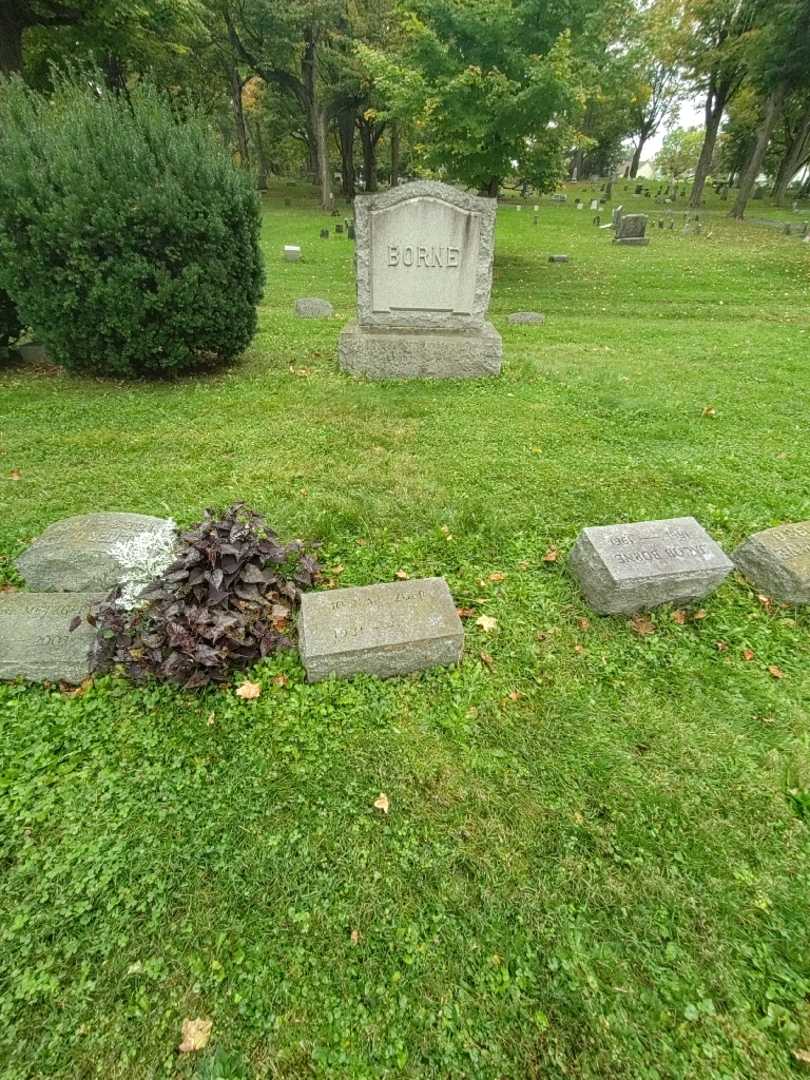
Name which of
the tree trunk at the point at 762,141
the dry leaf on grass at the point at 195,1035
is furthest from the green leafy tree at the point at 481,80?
the tree trunk at the point at 762,141

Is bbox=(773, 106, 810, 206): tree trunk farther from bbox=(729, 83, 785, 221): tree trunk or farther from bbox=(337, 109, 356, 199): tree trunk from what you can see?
bbox=(337, 109, 356, 199): tree trunk

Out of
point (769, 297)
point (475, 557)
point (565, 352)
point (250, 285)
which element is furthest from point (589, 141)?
point (475, 557)

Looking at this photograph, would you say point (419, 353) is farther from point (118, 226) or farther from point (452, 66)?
point (452, 66)

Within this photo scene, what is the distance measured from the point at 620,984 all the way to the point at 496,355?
6904mm

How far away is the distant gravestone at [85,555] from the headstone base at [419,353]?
15.8 ft

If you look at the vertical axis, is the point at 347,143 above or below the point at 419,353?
above

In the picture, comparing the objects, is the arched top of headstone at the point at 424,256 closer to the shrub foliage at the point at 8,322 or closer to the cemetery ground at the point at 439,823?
the cemetery ground at the point at 439,823

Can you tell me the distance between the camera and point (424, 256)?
23.3 feet

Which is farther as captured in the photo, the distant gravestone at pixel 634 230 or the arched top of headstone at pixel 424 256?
the distant gravestone at pixel 634 230

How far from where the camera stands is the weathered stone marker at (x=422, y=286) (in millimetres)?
6840

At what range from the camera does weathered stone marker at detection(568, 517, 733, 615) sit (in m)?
3.41

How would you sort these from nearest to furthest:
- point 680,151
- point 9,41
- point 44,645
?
point 44,645, point 9,41, point 680,151

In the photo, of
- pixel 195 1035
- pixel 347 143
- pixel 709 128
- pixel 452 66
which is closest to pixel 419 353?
pixel 195 1035

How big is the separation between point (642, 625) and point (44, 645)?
3.62 m
